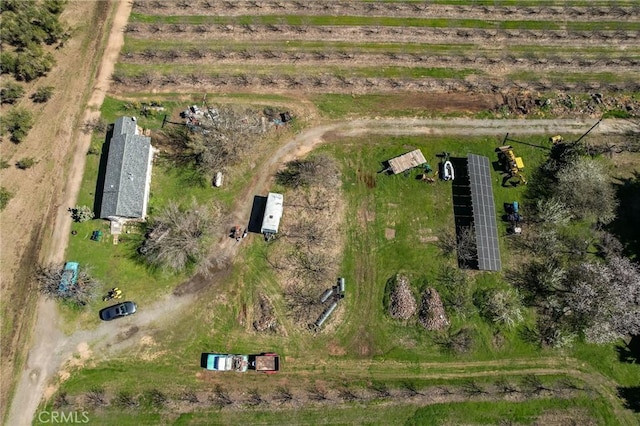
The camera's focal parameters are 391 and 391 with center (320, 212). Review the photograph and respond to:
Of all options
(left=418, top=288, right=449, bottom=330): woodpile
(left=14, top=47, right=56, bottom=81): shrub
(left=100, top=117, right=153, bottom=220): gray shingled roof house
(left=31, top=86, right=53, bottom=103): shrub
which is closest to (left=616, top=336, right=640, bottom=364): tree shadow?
(left=418, top=288, right=449, bottom=330): woodpile

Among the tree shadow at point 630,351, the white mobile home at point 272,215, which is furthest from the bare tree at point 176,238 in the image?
the tree shadow at point 630,351

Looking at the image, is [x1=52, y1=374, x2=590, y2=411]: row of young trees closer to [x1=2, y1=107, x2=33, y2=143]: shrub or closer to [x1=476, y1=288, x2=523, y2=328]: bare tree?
[x1=476, y1=288, x2=523, y2=328]: bare tree

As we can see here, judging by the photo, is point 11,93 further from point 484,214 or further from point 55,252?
point 484,214

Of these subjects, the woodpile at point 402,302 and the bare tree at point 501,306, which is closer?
the woodpile at point 402,302

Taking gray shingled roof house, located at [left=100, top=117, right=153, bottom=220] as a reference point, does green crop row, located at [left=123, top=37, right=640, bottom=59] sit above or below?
above

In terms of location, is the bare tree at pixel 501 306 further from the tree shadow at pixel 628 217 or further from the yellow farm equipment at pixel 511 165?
the tree shadow at pixel 628 217

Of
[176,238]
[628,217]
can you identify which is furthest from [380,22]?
[628,217]
